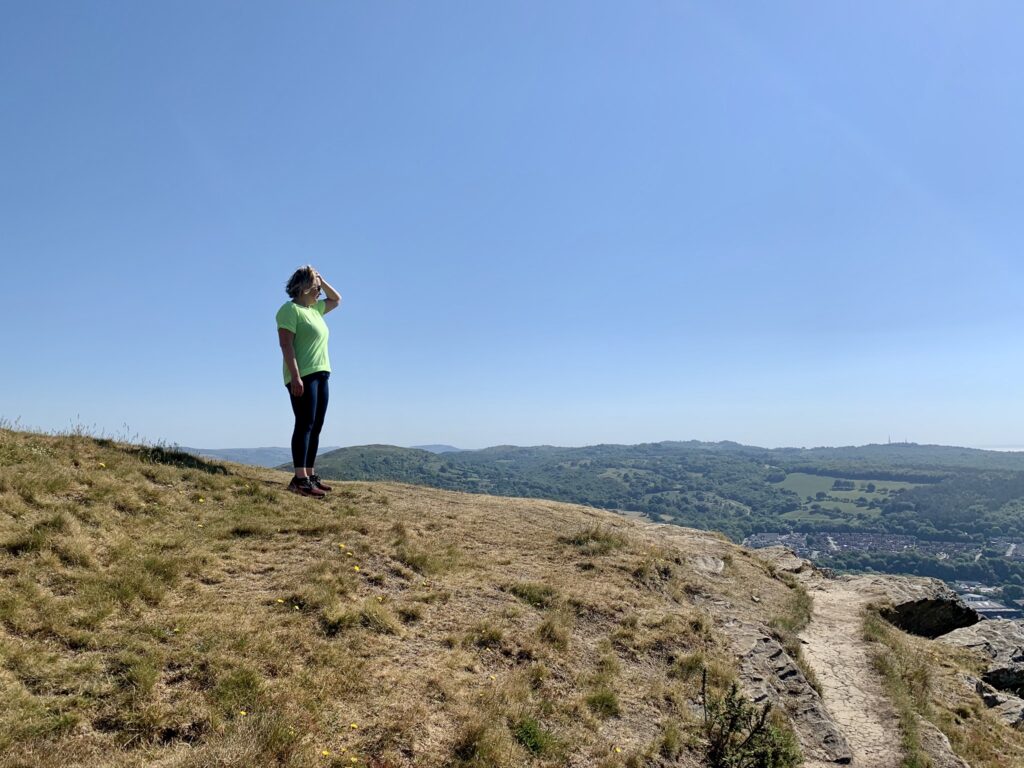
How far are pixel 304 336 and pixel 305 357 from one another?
0.44 m

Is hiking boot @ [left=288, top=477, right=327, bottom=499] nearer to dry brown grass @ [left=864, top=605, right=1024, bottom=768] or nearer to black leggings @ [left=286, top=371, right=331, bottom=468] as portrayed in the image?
black leggings @ [left=286, top=371, right=331, bottom=468]

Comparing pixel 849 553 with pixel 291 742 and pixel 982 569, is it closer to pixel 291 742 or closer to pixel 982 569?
pixel 982 569

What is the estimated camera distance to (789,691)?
941 centimetres

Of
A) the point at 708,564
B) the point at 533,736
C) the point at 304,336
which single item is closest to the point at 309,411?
the point at 304,336

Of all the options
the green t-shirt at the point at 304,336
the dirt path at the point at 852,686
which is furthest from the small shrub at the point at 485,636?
the green t-shirt at the point at 304,336

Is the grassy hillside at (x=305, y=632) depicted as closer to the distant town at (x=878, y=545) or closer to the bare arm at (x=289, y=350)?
the bare arm at (x=289, y=350)

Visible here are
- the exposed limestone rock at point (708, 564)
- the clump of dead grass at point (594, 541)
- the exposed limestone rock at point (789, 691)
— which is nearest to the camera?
the exposed limestone rock at point (789, 691)

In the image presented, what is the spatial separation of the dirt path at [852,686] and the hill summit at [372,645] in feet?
0.31

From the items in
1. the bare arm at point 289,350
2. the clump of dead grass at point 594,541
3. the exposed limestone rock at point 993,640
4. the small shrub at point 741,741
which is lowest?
the exposed limestone rock at point 993,640

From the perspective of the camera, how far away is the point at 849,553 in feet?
321

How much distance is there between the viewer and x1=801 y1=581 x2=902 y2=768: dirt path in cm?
859

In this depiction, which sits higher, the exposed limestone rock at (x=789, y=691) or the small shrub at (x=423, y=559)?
the small shrub at (x=423, y=559)

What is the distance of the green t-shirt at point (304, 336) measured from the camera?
11.1 metres

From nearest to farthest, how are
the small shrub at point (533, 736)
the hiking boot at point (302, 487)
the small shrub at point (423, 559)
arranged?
the small shrub at point (533, 736) → the small shrub at point (423, 559) → the hiking boot at point (302, 487)
